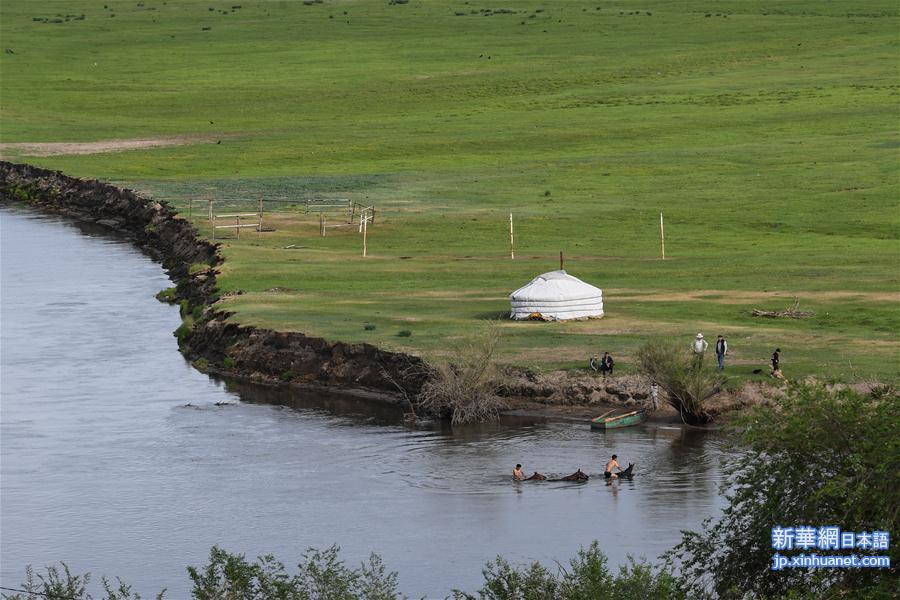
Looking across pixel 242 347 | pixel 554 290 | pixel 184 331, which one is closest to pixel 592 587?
pixel 554 290

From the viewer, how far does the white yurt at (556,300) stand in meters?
62.5

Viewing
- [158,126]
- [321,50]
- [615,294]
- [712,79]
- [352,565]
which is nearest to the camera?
[352,565]

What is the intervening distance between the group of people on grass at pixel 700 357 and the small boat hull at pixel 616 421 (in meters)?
2.38

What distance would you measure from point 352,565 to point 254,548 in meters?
3.22

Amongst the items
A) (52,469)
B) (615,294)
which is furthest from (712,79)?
(52,469)

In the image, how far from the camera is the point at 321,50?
168 metres

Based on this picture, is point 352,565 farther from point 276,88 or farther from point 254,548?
point 276,88

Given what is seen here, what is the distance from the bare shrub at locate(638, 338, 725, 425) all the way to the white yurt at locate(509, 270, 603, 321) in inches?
370

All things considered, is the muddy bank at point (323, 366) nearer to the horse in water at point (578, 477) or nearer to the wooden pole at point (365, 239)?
the wooden pole at point (365, 239)

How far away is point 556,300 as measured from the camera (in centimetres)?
6244

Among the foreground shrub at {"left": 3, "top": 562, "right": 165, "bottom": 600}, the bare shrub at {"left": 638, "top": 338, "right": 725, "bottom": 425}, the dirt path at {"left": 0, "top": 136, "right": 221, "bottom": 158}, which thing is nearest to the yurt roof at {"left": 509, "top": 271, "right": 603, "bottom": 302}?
the bare shrub at {"left": 638, "top": 338, "right": 725, "bottom": 425}

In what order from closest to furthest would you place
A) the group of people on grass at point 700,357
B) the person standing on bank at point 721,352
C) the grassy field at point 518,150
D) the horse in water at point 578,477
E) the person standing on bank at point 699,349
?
1. the horse in water at point 578,477
2. the person standing on bank at point 699,349
3. the group of people on grass at point 700,357
4. the person standing on bank at point 721,352
5. the grassy field at point 518,150

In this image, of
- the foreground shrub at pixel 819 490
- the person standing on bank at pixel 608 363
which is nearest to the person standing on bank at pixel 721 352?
the person standing on bank at pixel 608 363

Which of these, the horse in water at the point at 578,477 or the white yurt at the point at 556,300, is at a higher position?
the white yurt at the point at 556,300
